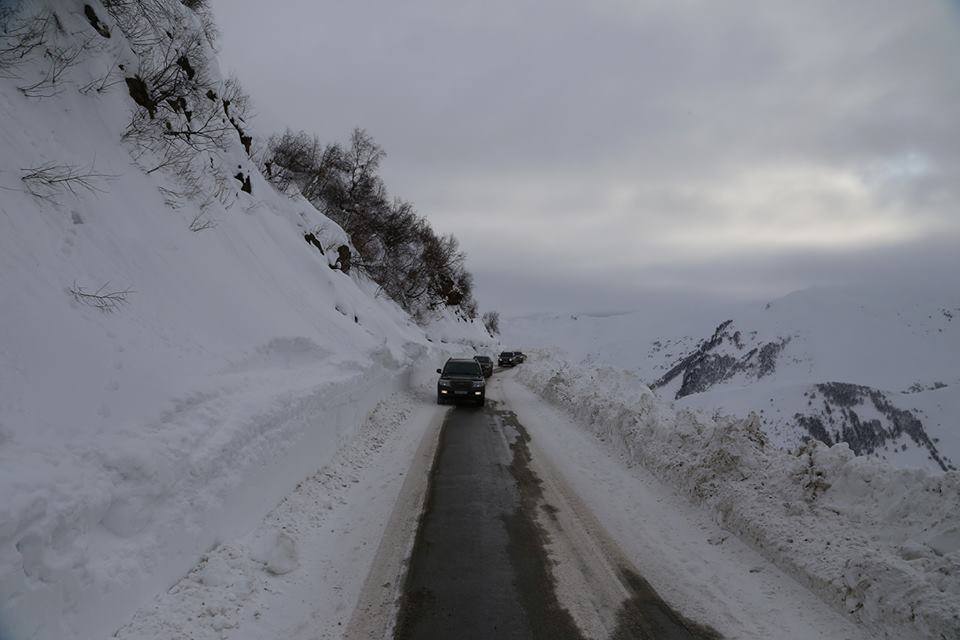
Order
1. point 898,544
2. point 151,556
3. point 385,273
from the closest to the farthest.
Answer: point 151,556 → point 898,544 → point 385,273

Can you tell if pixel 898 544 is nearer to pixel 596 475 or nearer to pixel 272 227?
pixel 596 475

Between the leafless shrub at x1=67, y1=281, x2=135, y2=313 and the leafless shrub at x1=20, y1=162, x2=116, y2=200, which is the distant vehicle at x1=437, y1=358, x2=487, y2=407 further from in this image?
the leafless shrub at x1=67, y1=281, x2=135, y2=313

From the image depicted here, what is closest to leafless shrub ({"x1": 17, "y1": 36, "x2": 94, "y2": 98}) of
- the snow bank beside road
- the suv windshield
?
the snow bank beside road

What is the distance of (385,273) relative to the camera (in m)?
38.4

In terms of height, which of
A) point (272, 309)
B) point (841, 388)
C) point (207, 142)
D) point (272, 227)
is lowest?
point (841, 388)

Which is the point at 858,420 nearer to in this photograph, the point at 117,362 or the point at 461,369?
the point at 461,369

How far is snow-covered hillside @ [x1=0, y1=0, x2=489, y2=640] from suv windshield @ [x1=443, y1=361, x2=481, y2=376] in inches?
285

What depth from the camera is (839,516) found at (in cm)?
602

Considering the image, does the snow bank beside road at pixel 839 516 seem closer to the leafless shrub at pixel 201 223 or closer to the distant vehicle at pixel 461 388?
the distant vehicle at pixel 461 388

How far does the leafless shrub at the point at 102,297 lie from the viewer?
5.75 metres

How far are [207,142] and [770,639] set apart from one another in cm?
1680

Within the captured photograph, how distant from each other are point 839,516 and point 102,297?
348 inches

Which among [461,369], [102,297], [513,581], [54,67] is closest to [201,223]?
[54,67]

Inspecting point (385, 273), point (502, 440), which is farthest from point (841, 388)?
point (502, 440)
